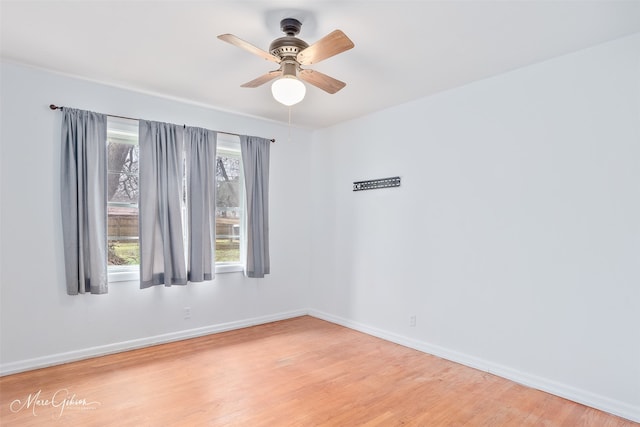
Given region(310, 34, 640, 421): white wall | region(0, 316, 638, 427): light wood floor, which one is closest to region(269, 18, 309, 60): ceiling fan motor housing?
region(310, 34, 640, 421): white wall

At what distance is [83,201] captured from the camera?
10.8 feet

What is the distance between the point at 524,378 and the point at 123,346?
3.75 m

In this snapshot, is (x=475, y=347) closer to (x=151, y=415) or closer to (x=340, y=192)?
(x=340, y=192)

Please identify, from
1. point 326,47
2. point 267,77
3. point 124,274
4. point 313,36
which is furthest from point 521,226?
point 124,274

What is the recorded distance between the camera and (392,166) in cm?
411

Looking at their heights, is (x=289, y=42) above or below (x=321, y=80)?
above

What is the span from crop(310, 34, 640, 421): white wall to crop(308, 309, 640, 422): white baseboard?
0.01 m

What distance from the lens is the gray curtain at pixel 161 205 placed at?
3.65m

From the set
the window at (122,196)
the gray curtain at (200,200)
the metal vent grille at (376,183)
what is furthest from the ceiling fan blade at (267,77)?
the metal vent grille at (376,183)

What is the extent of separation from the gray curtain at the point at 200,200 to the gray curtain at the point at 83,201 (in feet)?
2.77

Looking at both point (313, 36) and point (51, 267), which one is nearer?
point (313, 36)

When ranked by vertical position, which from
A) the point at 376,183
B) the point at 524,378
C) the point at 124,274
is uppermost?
the point at 376,183

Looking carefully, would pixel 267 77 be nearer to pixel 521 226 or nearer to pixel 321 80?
pixel 321 80

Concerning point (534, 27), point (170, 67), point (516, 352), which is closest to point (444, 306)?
point (516, 352)
